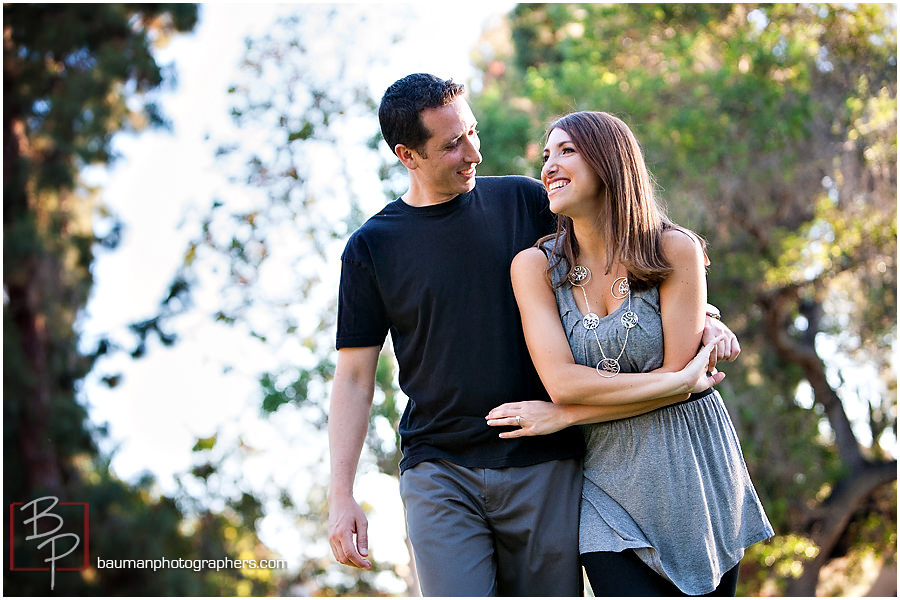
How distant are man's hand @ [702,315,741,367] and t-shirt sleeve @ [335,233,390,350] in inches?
37.2

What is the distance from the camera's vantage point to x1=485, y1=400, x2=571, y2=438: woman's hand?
8.14 feet

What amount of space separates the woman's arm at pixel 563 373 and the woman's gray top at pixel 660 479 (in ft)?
0.22

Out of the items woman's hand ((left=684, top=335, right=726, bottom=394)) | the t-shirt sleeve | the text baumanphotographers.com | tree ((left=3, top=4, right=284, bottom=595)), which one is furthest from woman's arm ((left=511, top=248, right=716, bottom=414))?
tree ((left=3, top=4, right=284, bottom=595))

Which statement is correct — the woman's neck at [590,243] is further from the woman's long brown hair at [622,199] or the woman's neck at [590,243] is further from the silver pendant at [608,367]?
the silver pendant at [608,367]

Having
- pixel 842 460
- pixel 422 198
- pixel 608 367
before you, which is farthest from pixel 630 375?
pixel 842 460

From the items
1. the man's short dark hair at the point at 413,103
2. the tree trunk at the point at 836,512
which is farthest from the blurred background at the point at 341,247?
the man's short dark hair at the point at 413,103

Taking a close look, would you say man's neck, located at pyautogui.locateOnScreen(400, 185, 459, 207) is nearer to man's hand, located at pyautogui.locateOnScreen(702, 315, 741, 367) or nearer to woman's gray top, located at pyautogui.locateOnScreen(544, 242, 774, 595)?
woman's gray top, located at pyautogui.locateOnScreen(544, 242, 774, 595)

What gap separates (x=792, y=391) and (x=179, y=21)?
8728mm

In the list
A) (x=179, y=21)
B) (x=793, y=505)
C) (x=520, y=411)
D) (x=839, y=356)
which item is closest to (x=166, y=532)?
(x=179, y=21)

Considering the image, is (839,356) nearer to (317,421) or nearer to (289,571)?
(317,421)

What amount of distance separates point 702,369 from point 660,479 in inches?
12.0

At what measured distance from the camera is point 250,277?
11008 millimetres

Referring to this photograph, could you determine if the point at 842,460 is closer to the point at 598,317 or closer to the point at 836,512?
the point at 836,512

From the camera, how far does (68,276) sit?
10.9 meters
